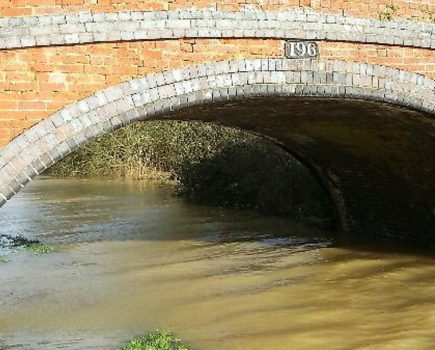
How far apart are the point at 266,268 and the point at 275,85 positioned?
468 cm

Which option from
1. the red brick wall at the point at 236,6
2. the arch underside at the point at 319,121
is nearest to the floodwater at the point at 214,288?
the arch underside at the point at 319,121

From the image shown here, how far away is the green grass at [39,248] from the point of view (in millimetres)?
11844

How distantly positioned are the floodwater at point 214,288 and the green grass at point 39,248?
32cm

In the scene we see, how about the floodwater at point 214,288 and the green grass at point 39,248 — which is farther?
the green grass at point 39,248

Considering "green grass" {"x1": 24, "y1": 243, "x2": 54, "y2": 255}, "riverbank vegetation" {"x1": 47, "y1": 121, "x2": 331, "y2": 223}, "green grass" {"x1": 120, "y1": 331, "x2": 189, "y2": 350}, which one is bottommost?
"green grass" {"x1": 120, "y1": 331, "x2": 189, "y2": 350}

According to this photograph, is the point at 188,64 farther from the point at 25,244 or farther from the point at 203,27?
the point at 25,244

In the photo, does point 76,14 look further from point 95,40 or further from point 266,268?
point 266,268

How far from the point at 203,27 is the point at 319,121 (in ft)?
12.5

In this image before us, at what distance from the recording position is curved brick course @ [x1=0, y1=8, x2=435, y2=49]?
18.2 feet

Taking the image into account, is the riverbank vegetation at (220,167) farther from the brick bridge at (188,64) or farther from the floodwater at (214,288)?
the brick bridge at (188,64)

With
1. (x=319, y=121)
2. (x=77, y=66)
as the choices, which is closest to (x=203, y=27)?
(x=77, y=66)

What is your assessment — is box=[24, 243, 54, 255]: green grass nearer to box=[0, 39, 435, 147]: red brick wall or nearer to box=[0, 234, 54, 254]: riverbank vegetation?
box=[0, 234, 54, 254]: riverbank vegetation

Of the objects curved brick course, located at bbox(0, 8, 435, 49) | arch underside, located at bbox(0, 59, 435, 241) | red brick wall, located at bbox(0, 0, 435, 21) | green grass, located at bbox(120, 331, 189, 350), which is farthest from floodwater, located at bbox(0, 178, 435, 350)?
red brick wall, located at bbox(0, 0, 435, 21)

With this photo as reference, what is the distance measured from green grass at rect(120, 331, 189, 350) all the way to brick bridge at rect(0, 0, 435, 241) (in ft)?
6.62
